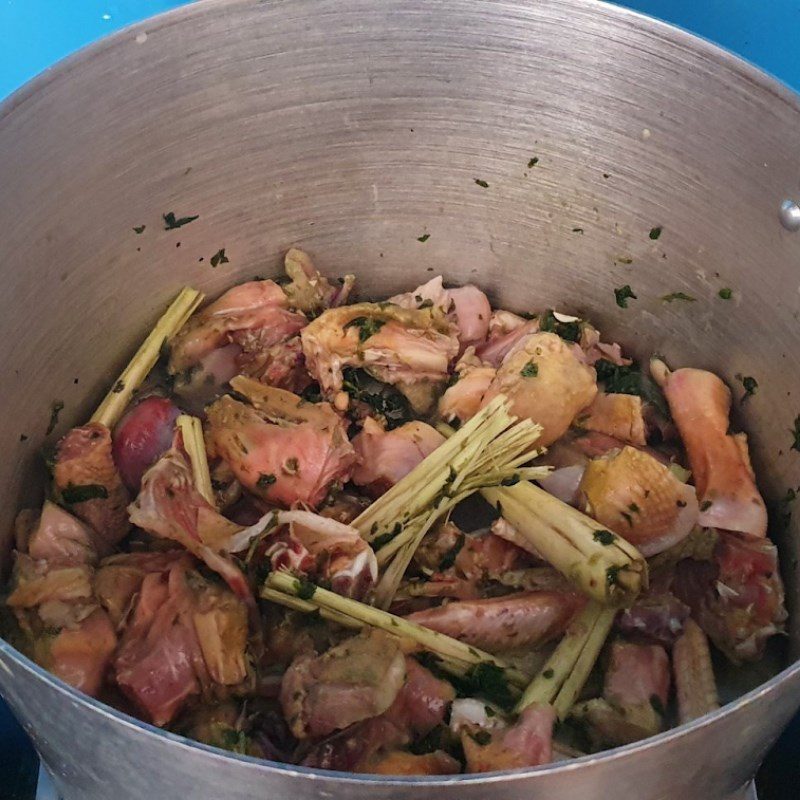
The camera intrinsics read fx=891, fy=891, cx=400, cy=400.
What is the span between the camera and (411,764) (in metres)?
1.08

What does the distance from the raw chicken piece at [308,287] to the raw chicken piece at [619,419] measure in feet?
1.71

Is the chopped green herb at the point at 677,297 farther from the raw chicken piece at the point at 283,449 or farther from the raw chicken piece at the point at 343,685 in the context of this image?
the raw chicken piece at the point at 343,685

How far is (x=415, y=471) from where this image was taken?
1414mm

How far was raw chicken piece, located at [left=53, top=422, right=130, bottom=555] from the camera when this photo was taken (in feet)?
4.58

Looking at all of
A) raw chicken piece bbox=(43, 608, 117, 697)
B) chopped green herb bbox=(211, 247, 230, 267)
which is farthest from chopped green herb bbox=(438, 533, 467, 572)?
chopped green herb bbox=(211, 247, 230, 267)

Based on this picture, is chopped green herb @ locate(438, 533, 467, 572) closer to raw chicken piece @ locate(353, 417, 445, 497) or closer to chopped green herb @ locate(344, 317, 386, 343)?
raw chicken piece @ locate(353, 417, 445, 497)

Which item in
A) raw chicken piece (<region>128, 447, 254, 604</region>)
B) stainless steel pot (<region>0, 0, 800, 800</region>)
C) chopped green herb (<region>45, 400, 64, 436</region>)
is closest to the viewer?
raw chicken piece (<region>128, 447, 254, 604</region>)

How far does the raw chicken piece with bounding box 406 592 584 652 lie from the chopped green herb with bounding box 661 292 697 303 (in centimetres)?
59

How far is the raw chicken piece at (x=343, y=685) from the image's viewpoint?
109 cm

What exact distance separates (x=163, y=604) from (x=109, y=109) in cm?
76

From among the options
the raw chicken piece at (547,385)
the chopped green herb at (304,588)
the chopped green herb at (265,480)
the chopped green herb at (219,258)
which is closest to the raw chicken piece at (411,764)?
the chopped green herb at (304,588)

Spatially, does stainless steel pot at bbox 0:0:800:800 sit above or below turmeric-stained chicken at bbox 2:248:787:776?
above

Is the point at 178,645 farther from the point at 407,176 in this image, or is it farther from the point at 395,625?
the point at 407,176

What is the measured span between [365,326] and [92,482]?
1.73 ft
